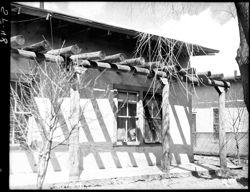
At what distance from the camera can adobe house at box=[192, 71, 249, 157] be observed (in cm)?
1711

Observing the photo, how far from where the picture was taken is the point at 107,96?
10.3 m

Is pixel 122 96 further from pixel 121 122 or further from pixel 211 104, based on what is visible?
pixel 211 104

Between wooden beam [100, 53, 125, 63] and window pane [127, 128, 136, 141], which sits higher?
wooden beam [100, 53, 125, 63]

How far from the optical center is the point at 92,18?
10062 millimetres

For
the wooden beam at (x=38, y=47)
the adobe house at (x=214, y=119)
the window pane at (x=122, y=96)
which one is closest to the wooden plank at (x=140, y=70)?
the window pane at (x=122, y=96)

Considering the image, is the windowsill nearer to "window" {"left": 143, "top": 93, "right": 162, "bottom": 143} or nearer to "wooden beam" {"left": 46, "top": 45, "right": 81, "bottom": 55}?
"window" {"left": 143, "top": 93, "right": 162, "bottom": 143}

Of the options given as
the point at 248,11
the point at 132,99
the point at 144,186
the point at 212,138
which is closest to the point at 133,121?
the point at 132,99

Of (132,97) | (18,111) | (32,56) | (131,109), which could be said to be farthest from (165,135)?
(32,56)

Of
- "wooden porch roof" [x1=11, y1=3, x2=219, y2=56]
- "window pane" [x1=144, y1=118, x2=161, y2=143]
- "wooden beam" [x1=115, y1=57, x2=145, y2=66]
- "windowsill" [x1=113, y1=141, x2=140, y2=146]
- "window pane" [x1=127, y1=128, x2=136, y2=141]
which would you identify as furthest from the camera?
"window pane" [x1=144, y1=118, x2=161, y2=143]

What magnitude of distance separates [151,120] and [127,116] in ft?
3.73

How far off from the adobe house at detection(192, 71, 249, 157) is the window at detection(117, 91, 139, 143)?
22.7 feet

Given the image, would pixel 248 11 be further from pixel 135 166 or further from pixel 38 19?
pixel 135 166

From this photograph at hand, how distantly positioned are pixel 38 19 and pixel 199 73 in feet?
17.1

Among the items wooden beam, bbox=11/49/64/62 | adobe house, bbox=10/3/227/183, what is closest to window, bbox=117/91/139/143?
adobe house, bbox=10/3/227/183
